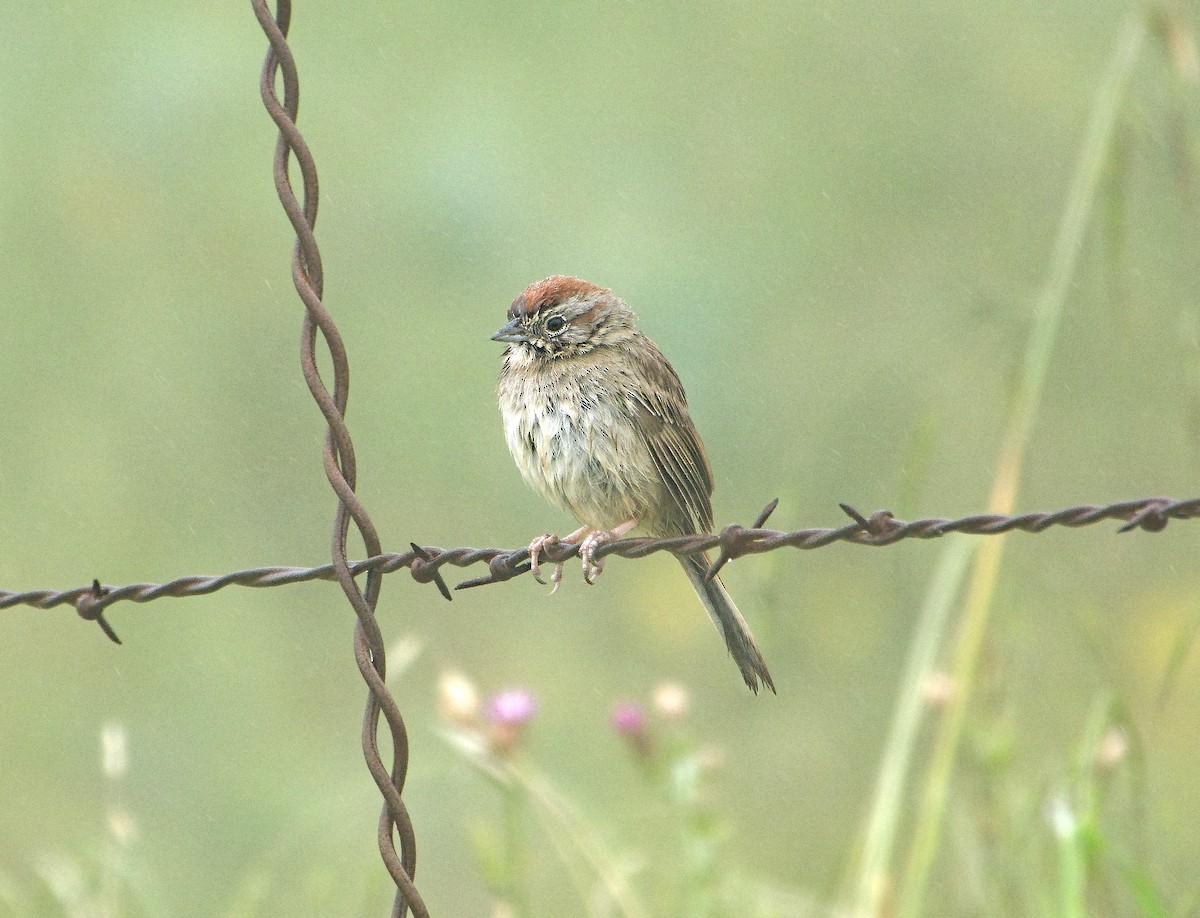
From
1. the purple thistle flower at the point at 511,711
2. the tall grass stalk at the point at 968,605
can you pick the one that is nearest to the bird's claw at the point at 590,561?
the purple thistle flower at the point at 511,711

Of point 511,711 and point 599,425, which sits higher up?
point 599,425

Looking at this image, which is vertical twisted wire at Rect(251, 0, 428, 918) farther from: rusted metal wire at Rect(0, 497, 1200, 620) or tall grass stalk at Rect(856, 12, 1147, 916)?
tall grass stalk at Rect(856, 12, 1147, 916)

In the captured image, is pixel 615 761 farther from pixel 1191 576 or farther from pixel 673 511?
pixel 673 511

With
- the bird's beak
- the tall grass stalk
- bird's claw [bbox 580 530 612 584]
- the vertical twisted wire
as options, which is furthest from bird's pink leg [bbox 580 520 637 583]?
the tall grass stalk

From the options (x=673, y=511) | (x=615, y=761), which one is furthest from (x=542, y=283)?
(x=615, y=761)

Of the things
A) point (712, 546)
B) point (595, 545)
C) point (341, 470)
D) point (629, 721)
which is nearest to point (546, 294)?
point (595, 545)

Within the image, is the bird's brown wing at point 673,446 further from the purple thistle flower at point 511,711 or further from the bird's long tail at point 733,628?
the purple thistle flower at point 511,711

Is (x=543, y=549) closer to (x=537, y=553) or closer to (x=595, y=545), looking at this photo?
(x=537, y=553)
